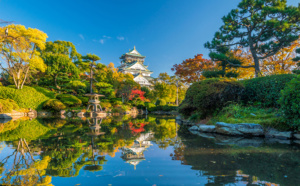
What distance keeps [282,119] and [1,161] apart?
6428 millimetres

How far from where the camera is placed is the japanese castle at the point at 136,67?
3028cm

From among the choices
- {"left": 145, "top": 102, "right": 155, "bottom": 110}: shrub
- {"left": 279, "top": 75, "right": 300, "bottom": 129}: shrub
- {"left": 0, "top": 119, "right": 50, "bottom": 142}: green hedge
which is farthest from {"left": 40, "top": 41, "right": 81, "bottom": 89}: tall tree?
{"left": 279, "top": 75, "right": 300, "bottom": 129}: shrub

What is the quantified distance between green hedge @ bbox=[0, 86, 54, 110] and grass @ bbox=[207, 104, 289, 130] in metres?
14.8

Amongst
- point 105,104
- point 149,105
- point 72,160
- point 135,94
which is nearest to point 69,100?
point 105,104

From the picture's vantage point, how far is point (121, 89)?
20.1 meters

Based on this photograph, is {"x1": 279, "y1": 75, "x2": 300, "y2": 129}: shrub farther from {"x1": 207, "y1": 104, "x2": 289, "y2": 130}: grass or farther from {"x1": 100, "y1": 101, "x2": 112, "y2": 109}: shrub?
{"x1": 100, "y1": 101, "x2": 112, "y2": 109}: shrub

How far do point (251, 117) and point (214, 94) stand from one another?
4.92 feet

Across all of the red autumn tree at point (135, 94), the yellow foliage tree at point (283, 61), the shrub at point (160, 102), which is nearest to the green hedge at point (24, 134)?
the red autumn tree at point (135, 94)

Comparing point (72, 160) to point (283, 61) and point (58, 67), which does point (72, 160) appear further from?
point (58, 67)

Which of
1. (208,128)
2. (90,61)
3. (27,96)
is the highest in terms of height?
(90,61)

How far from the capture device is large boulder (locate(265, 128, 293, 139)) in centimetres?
440

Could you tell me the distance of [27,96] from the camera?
13688 mm

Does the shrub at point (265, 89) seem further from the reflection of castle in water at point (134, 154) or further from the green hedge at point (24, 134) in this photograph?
the green hedge at point (24, 134)

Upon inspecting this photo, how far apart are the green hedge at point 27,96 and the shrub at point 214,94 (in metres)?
14.0
